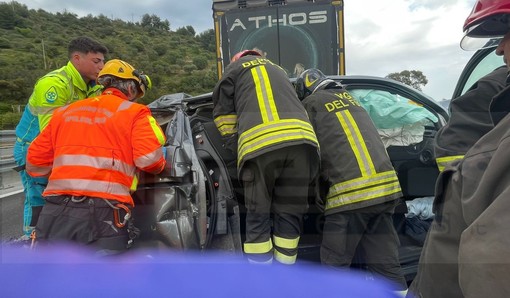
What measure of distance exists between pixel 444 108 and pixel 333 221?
5.10 feet

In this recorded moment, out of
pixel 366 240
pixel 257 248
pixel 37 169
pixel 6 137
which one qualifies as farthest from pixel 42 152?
pixel 6 137

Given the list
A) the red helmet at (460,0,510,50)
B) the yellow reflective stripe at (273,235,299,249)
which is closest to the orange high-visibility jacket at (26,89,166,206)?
the yellow reflective stripe at (273,235,299,249)

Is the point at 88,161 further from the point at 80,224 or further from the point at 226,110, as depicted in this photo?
the point at 226,110

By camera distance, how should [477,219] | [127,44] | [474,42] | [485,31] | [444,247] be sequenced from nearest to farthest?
[477,219] → [444,247] → [485,31] → [474,42] → [127,44]

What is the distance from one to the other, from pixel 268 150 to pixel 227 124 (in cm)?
43

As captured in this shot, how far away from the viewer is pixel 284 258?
2.36m

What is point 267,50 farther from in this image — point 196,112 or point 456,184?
point 456,184

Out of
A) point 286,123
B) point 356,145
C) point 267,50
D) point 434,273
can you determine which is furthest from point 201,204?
point 267,50

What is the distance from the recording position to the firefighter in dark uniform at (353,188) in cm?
230

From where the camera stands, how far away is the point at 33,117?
276 cm

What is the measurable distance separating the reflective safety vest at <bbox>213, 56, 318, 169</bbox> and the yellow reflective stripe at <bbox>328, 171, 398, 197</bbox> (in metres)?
0.32

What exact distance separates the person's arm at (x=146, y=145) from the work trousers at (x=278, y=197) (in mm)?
551

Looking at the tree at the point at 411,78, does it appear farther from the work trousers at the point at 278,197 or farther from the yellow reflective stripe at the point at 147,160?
the yellow reflective stripe at the point at 147,160

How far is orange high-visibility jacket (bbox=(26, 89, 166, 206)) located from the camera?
2002mm
